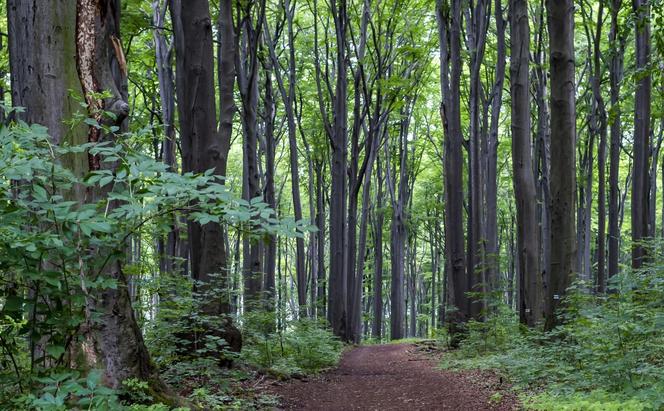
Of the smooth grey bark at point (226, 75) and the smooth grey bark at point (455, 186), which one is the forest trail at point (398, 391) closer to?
the smooth grey bark at point (226, 75)

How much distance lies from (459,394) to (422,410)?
2.40 feet

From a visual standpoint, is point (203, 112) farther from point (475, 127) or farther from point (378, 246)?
point (378, 246)

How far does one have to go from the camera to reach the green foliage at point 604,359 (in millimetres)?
4547

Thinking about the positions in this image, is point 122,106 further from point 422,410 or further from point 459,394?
point 459,394

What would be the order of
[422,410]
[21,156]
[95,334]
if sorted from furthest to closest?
[422,410]
[95,334]
[21,156]

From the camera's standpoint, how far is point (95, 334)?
3885 millimetres

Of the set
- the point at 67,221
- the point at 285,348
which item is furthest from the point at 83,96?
the point at 285,348

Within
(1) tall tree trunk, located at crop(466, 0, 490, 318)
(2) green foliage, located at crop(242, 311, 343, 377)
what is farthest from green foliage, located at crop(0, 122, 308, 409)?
(1) tall tree trunk, located at crop(466, 0, 490, 318)

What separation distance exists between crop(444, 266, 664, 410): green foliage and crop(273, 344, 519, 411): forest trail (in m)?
0.44

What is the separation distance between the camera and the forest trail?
20.6ft

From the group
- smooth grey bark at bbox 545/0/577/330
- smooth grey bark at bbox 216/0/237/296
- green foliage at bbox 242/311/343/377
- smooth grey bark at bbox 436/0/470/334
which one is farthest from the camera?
smooth grey bark at bbox 436/0/470/334

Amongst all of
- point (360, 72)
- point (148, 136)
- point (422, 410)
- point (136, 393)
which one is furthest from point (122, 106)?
point (360, 72)

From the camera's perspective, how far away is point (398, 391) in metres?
7.71

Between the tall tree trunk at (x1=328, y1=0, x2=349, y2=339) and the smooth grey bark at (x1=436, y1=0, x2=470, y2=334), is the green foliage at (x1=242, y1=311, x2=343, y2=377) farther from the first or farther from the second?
the tall tree trunk at (x1=328, y1=0, x2=349, y2=339)
